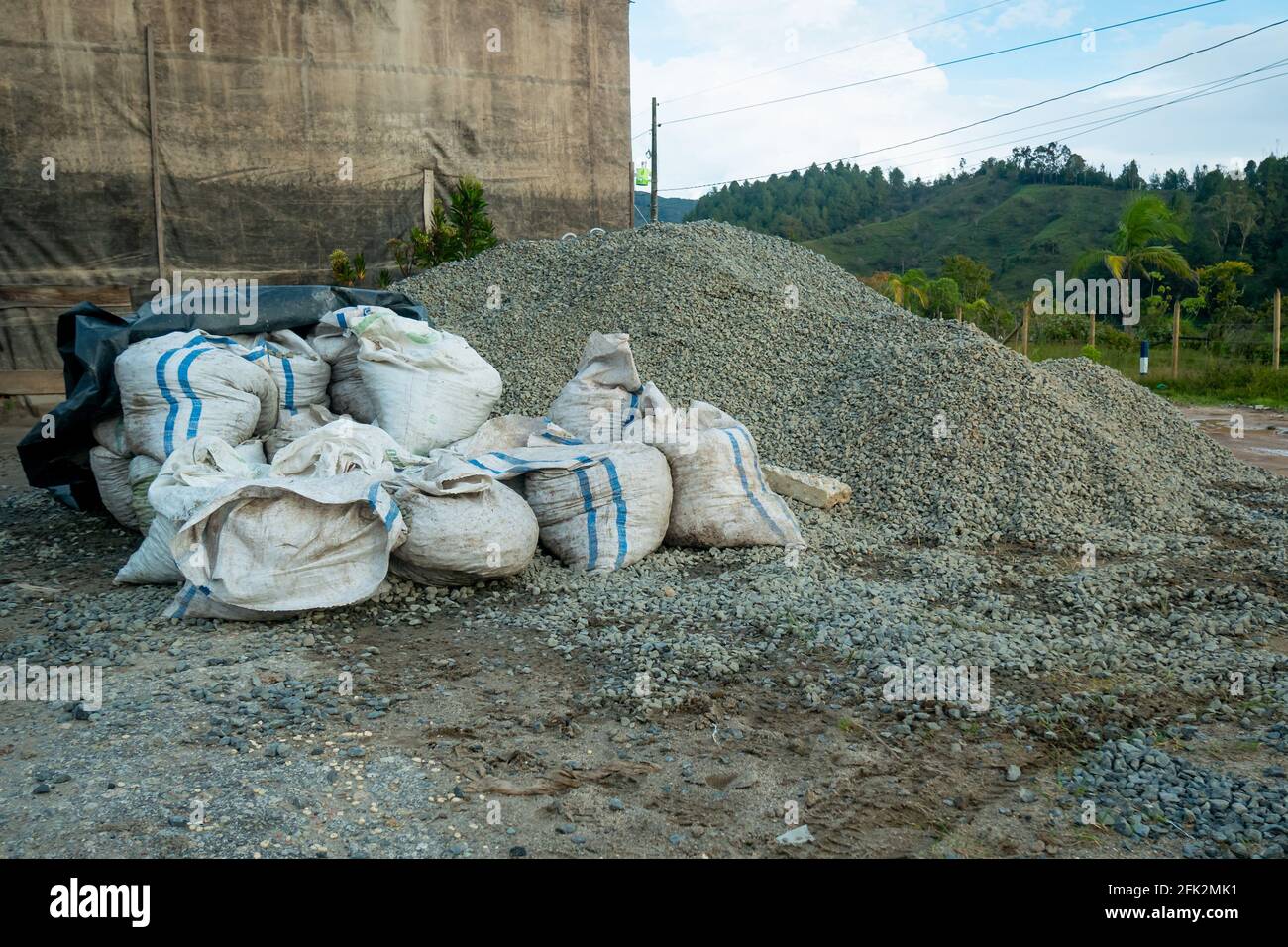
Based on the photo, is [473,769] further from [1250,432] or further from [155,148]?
[1250,432]

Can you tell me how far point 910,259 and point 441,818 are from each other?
38.2 meters

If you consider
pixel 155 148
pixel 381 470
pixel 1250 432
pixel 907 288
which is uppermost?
pixel 155 148

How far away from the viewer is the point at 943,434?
17.7ft

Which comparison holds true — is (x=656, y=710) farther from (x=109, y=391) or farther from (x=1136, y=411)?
(x=1136, y=411)

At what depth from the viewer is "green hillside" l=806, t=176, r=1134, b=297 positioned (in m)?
34.1

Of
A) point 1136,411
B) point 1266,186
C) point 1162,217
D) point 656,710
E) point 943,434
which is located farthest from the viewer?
point 1266,186

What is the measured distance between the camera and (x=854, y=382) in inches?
242

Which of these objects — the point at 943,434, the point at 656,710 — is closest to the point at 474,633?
the point at 656,710

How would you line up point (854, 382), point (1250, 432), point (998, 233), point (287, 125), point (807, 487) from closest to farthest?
point (807, 487), point (854, 382), point (1250, 432), point (287, 125), point (998, 233)

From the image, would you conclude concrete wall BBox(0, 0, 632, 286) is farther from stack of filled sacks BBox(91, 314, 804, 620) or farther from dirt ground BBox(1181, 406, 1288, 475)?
dirt ground BBox(1181, 406, 1288, 475)

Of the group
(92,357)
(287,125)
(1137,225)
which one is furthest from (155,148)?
(1137,225)

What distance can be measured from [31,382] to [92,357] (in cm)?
526

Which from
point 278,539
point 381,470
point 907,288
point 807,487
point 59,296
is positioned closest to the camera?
point 278,539

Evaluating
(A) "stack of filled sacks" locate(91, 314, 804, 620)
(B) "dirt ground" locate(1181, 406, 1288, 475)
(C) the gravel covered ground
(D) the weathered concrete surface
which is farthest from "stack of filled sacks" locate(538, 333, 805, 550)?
(B) "dirt ground" locate(1181, 406, 1288, 475)
